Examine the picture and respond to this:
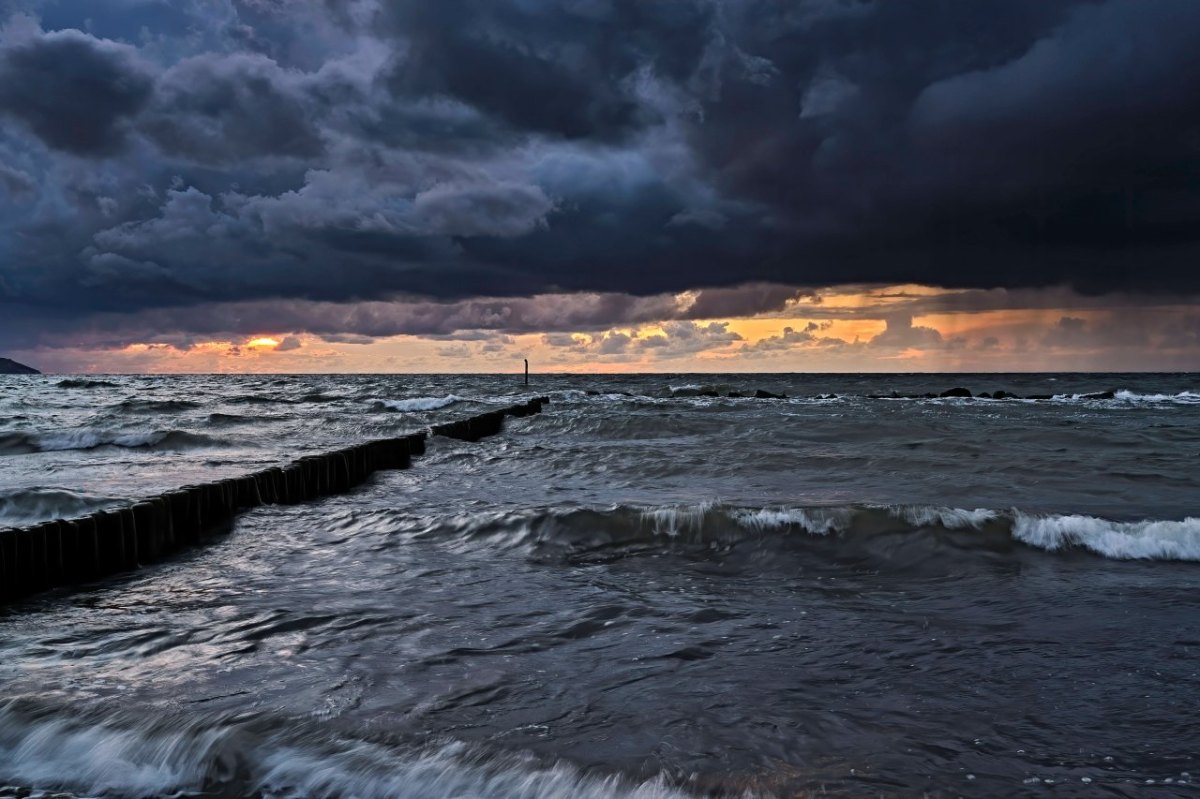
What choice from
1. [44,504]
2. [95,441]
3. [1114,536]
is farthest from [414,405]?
[1114,536]

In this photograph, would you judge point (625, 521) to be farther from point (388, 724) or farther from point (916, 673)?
point (388, 724)

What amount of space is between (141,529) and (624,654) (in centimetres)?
522

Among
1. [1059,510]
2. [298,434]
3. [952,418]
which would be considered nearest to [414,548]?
[1059,510]

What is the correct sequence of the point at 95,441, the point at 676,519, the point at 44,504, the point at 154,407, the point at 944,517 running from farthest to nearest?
the point at 154,407, the point at 95,441, the point at 44,504, the point at 676,519, the point at 944,517

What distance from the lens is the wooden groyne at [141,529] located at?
630cm

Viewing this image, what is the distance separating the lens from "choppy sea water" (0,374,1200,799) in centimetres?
344

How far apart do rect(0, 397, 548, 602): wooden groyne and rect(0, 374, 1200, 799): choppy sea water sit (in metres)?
0.27

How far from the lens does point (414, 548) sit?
824cm

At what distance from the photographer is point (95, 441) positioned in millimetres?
20234

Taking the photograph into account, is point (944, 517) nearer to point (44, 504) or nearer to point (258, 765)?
point (258, 765)

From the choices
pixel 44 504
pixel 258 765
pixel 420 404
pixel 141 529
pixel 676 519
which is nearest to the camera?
pixel 258 765

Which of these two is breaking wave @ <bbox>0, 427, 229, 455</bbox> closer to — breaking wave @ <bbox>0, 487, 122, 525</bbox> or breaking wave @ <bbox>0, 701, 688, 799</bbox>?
breaking wave @ <bbox>0, 487, 122, 525</bbox>

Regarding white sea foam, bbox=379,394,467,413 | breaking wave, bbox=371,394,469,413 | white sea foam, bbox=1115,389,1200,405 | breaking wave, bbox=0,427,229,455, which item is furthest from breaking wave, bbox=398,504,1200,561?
white sea foam, bbox=1115,389,1200,405

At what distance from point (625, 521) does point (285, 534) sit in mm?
3763
